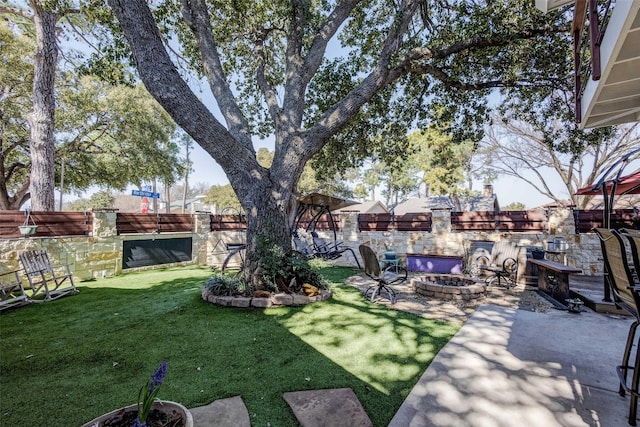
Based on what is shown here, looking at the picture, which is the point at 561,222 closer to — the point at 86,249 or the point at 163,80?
the point at 163,80

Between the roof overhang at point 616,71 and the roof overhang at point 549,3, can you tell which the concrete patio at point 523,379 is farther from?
the roof overhang at point 549,3

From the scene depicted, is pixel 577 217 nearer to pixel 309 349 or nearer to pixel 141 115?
pixel 309 349

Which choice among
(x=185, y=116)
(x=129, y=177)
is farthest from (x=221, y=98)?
(x=129, y=177)

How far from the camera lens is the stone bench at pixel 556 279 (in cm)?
482

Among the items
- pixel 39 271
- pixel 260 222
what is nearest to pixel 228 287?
pixel 260 222

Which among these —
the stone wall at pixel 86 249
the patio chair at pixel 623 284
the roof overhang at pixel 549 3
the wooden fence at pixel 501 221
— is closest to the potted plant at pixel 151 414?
the patio chair at pixel 623 284

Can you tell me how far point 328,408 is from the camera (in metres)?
2.09

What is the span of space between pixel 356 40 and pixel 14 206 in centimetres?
1706

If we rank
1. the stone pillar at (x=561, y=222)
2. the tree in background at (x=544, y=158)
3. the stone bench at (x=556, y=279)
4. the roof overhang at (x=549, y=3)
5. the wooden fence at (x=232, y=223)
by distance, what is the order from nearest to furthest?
the roof overhang at (x=549, y=3), the stone bench at (x=556, y=279), the stone pillar at (x=561, y=222), the wooden fence at (x=232, y=223), the tree in background at (x=544, y=158)

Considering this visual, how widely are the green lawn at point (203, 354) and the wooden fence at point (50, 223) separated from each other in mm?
2616

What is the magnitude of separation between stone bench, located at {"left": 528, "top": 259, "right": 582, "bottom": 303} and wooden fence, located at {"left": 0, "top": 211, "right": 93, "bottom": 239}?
34.4ft

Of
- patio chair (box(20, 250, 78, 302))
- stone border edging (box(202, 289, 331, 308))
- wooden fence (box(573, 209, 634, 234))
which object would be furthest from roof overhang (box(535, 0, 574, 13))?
patio chair (box(20, 250, 78, 302))

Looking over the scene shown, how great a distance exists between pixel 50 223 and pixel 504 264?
1101cm

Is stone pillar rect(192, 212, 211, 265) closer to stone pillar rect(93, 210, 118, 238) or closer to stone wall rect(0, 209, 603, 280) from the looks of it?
stone wall rect(0, 209, 603, 280)
